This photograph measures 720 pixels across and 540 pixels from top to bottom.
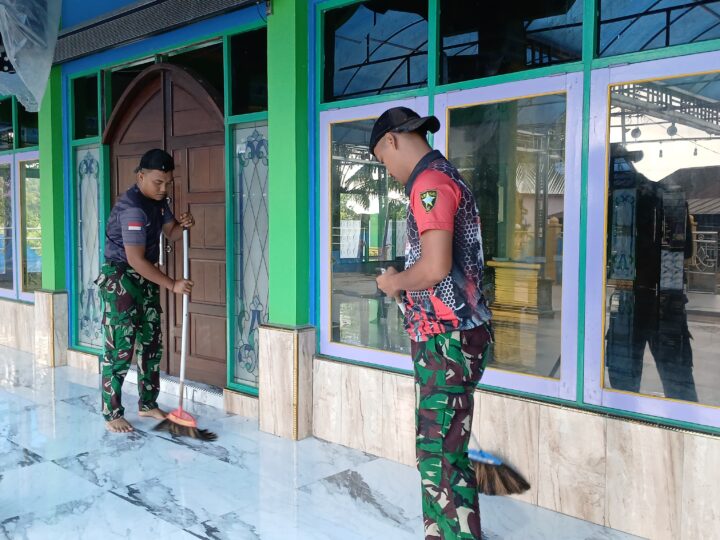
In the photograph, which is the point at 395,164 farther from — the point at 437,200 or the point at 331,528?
the point at 331,528

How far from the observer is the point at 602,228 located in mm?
2807

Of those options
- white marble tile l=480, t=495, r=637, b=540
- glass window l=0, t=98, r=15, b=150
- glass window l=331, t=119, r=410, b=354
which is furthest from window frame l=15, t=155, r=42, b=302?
white marble tile l=480, t=495, r=637, b=540

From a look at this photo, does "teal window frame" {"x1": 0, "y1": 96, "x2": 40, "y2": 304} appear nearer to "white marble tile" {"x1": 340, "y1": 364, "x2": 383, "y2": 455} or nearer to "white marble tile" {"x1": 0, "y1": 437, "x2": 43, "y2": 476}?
"white marble tile" {"x1": 0, "y1": 437, "x2": 43, "y2": 476}

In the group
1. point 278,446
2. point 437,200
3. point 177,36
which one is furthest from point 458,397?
point 177,36

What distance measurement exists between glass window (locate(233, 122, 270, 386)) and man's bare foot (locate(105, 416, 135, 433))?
790 mm

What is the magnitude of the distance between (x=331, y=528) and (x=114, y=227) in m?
2.19

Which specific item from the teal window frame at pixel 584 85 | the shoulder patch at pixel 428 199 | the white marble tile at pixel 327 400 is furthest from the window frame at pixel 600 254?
the white marble tile at pixel 327 400

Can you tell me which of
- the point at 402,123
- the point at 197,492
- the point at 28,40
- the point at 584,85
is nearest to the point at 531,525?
the point at 197,492

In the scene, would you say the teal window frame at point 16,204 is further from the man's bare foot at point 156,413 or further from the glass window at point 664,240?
the glass window at point 664,240

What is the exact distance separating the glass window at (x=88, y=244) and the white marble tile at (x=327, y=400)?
267 cm

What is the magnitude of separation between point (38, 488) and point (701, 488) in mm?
2902

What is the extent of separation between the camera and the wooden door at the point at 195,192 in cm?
465

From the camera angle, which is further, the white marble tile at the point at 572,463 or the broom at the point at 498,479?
the broom at the point at 498,479

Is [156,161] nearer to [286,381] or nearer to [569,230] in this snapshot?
[286,381]
